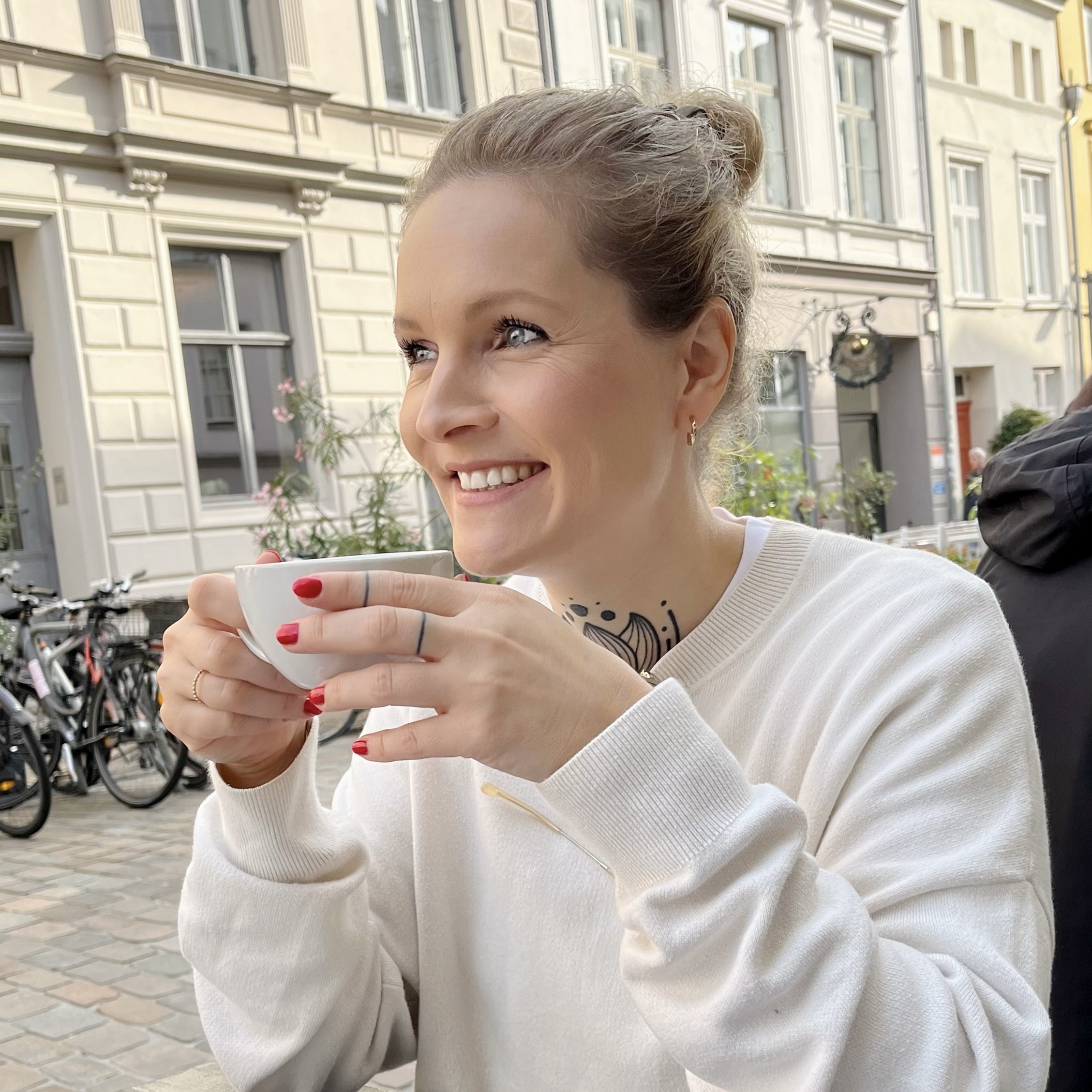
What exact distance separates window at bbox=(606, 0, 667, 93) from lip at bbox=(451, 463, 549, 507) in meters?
12.1

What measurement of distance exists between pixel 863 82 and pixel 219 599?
16836 millimetres

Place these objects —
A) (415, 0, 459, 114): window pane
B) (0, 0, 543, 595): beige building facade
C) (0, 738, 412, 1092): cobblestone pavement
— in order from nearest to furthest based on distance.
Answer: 1. (0, 738, 412, 1092): cobblestone pavement
2. (0, 0, 543, 595): beige building facade
3. (415, 0, 459, 114): window pane

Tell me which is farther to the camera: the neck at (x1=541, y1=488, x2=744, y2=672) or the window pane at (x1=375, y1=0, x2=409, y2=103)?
the window pane at (x1=375, y1=0, x2=409, y2=103)

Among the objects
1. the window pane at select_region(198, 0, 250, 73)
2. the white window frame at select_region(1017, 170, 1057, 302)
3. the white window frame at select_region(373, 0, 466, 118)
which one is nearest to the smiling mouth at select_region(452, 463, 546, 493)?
the window pane at select_region(198, 0, 250, 73)

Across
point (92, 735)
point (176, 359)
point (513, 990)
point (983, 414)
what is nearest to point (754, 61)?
point (983, 414)

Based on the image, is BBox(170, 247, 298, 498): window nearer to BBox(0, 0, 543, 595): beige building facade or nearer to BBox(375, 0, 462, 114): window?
BBox(0, 0, 543, 595): beige building facade

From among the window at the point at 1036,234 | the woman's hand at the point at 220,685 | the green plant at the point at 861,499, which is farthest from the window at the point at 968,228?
the woman's hand at the point at 220,685

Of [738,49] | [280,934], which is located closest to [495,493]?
[280,934]

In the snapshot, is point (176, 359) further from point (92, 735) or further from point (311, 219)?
point (92, 735)

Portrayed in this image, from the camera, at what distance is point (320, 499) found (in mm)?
9281

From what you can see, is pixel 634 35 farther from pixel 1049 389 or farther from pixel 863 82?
pixel 1049 389

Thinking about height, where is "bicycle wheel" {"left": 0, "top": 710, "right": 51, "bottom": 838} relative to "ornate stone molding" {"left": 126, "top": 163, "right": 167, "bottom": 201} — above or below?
below

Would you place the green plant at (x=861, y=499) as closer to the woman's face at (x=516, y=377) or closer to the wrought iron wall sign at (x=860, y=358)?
the wrought iron wall sign at (x=860, y=358)

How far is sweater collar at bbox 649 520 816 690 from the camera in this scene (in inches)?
47.7
